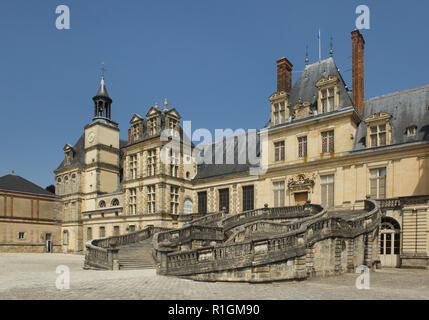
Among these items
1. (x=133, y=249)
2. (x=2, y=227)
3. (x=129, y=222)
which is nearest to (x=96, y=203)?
(x=129, y=222)

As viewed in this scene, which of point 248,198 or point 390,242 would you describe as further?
point 248,198

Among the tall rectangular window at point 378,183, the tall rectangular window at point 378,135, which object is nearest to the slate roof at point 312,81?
the tall rectangular window at point 378,135

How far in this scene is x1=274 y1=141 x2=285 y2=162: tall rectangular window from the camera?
28.0 metres

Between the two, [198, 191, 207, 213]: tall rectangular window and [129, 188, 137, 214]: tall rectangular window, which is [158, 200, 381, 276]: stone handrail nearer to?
[198, 191, 207, 213]: tall rectangular window

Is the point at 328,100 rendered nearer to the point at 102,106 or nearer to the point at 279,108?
the point at 279,108

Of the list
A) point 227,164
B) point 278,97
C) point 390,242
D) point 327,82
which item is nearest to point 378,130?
point 327,82

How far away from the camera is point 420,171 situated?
21.3m

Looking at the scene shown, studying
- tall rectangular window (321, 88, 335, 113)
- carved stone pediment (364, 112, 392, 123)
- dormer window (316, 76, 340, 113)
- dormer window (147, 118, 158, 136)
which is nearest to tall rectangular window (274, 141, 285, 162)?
dormer window (316, 76, 340, 113)

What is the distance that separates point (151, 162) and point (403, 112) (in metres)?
20.8

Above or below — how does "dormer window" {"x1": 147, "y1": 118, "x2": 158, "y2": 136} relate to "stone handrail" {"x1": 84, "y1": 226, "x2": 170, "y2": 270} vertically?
above

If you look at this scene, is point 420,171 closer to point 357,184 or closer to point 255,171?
point 357,184

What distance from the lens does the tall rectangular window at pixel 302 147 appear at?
26.7 m

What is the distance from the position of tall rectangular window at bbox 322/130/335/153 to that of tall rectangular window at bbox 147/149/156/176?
14.9 m

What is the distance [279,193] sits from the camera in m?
27.6
